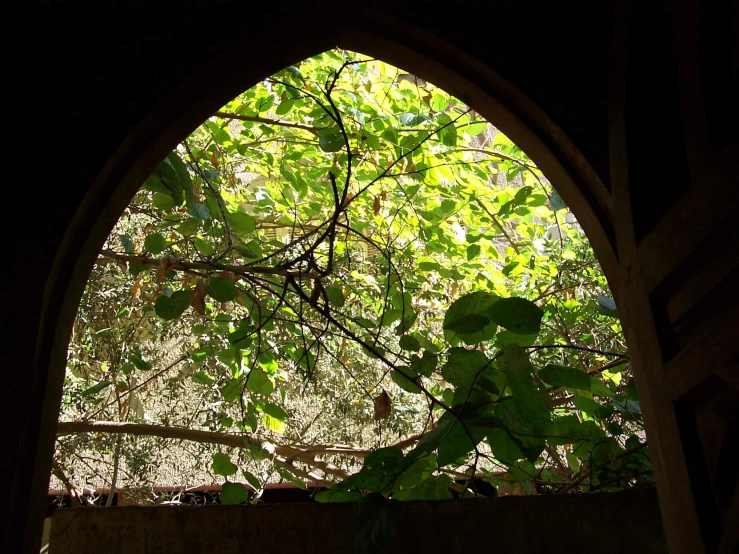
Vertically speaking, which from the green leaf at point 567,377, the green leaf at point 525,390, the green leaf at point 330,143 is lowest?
the green leaf at point 525,390

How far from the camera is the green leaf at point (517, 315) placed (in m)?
1.35

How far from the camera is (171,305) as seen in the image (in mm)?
1752

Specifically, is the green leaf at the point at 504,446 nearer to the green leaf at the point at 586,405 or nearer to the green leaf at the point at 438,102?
the green leaf at the point at 586,405

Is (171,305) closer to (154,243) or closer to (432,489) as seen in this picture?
(154,243)

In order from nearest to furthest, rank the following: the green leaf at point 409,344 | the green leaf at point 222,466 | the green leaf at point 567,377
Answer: the green leaf at point 567,377
the green leaf at point 409,344
the green leaf at point 222,466

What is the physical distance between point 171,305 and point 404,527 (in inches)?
33.9

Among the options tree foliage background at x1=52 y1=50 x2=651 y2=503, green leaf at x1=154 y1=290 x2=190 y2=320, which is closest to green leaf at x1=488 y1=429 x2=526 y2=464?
tree foliage background at x1=52 y1=50 x2=651 y2=503

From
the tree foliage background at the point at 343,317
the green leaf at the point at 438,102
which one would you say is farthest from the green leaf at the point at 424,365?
the green leaf at the point at 438,102

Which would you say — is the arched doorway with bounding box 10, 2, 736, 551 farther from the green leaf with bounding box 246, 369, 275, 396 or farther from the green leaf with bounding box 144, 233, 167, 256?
the green leaf with bounding box 246, 369, 275, 396

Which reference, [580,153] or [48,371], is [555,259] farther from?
[48,371]

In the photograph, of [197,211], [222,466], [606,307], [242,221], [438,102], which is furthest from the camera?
[438,102]

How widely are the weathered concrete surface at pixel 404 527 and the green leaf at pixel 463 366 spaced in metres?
0.26

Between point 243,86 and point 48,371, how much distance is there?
→ 2.13 ft

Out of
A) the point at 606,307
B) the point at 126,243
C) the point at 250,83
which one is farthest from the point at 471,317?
the point at 126,243
